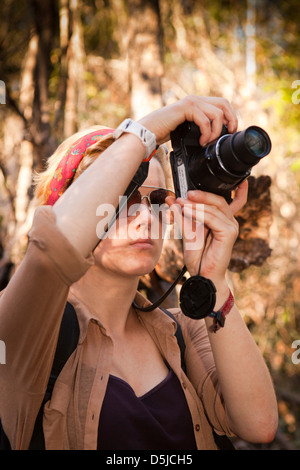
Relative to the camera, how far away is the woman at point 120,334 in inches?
36.9

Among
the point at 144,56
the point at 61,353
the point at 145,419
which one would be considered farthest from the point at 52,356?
the point at 144,56

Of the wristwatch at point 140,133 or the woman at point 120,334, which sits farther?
the wristwatch at point 140,133

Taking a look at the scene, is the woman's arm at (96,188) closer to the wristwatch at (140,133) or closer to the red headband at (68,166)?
the wristwatch at (140,133)

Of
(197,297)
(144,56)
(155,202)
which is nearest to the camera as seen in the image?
(197,297)

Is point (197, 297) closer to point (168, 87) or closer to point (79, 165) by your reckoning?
point (79, 165)

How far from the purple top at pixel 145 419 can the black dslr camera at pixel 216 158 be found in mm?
606

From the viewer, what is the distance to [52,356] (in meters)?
1.06

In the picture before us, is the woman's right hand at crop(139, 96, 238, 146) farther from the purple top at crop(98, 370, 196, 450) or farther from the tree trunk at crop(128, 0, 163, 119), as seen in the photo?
the tree trunk at crop(128, 0, 163, 119)

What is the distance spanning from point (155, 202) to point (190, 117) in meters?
0.32

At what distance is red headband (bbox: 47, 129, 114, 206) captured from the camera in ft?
4.50

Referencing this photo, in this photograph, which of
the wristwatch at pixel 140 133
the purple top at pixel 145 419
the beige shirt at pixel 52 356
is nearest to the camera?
the beige shirt at pixel 52 356

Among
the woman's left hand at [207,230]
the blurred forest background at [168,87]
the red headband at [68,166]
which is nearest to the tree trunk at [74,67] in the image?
the blurred forest background at [168,87]
